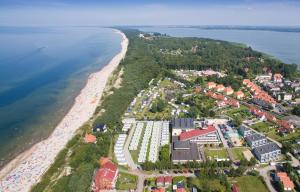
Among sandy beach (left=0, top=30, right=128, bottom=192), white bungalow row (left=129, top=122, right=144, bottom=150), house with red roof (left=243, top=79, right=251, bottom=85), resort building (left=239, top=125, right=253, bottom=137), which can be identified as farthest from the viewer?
house with red roof (left=243, top=79, right=251, bottom=85)

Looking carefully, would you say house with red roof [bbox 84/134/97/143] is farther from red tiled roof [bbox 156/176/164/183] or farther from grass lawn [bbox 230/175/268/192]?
grass lawn [bbox 230/175/268/192]

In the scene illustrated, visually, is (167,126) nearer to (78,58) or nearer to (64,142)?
(64,142)

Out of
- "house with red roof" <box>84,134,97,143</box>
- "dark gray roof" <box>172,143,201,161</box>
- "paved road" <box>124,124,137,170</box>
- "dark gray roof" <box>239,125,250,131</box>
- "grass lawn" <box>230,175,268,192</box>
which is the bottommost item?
"paved road" <box>124,124,137,170</box>

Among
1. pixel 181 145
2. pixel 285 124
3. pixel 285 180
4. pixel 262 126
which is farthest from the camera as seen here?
pixel 262 126

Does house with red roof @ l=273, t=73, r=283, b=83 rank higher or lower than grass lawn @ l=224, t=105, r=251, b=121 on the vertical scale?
higher

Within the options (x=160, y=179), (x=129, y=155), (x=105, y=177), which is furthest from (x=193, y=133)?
(x=105, y=177)

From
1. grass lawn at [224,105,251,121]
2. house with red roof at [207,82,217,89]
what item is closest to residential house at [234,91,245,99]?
grass lawn at [224,105,251,121]

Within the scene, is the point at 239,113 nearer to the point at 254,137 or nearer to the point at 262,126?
the point at 262,126
